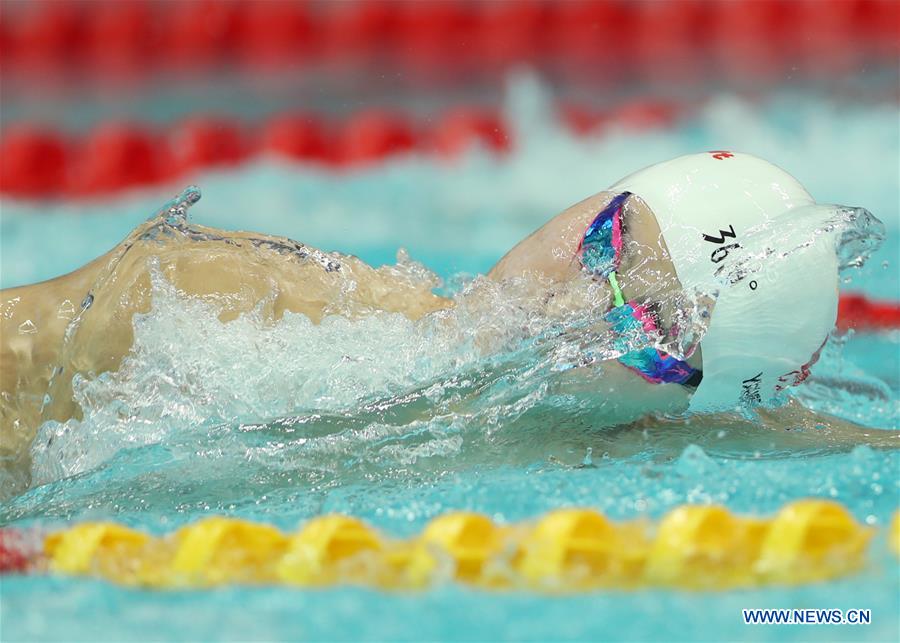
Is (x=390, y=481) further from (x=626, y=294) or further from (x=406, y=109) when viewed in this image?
(x=406, y=109)

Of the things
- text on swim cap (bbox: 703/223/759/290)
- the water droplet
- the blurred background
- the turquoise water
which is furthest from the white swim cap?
the blurred background

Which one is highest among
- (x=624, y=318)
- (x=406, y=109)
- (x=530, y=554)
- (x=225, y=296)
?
(x=406, y=109)

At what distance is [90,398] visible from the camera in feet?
5.36

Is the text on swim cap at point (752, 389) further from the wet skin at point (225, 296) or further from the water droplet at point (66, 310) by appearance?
the water droplet at point (66, 310)

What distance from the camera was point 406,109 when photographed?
4.26 meters

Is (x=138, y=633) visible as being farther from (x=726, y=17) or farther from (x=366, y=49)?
(x=726, y=17)

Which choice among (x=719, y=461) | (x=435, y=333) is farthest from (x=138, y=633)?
(x=719, y=461)

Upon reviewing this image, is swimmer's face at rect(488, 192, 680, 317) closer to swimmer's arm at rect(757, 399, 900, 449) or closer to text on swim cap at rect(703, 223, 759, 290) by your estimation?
text on swim cap at rect(703, 223, 759, 290)

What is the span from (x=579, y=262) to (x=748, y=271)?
23 centimetres

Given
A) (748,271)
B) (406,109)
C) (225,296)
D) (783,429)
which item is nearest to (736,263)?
(748,271)

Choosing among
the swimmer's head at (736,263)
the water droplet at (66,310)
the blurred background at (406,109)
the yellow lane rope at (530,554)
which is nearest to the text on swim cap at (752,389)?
the swimmer's head at (736,263)

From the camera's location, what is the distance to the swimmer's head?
161 cm

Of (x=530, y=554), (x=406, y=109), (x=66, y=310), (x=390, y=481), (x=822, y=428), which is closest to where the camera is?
(x=530, y=554)

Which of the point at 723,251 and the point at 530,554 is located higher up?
the point at 723,251
